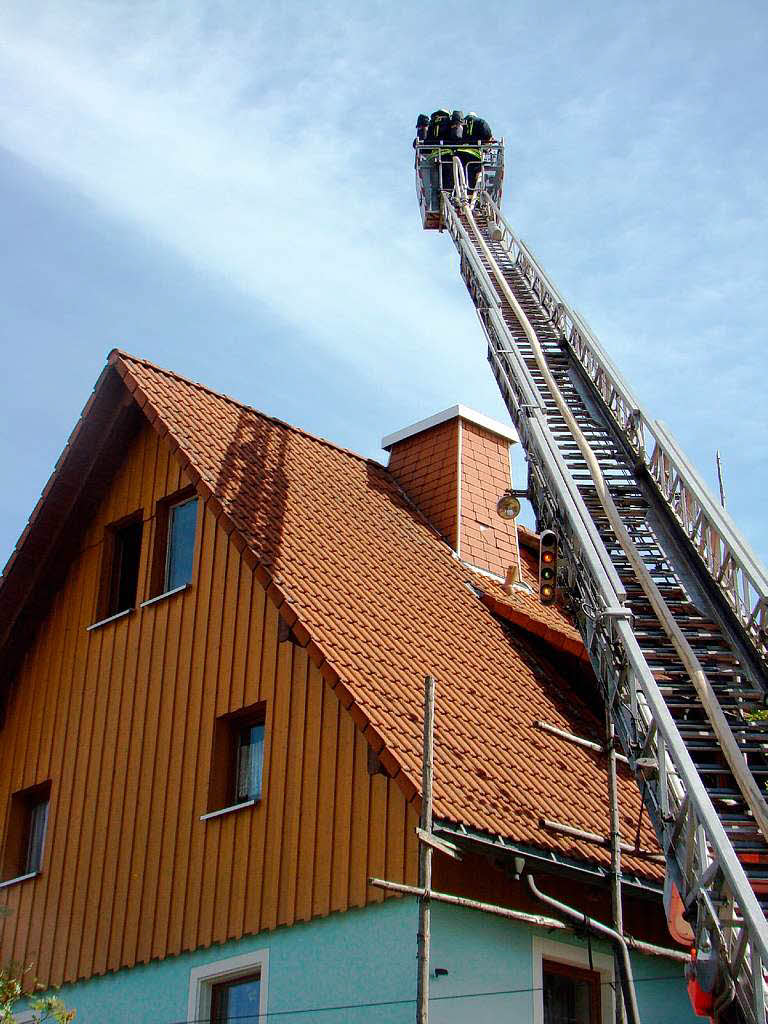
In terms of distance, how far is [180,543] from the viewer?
47.1 feet

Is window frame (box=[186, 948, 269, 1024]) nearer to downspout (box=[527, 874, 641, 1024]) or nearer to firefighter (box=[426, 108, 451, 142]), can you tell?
downspout (box=[527, 874, 641, 1024])

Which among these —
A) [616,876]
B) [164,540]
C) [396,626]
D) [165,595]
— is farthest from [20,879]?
[616,876]

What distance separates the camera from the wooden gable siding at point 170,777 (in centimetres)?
1072

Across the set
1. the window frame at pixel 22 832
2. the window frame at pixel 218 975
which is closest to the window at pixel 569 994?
the window frame at pixel 218 975

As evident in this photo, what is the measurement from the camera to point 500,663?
13703 mm

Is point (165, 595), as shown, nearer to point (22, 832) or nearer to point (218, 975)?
point (22, 832)

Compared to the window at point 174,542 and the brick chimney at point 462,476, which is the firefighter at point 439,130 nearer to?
the brick chimney at point 462,476

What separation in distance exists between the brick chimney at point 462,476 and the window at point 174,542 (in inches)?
159

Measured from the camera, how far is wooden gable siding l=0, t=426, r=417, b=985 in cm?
1072

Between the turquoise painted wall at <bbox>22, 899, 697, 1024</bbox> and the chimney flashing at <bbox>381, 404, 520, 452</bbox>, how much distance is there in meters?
9.06

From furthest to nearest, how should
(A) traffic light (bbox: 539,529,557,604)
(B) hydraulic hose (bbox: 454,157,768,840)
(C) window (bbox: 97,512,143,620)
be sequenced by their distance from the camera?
(C) window (bbox: 97,512,143,620) < (A) traffic light (bbox: 539,529,557,604) < (B) hydraulic hose (bbox: 454,157,768,840)

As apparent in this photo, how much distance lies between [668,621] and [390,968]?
152 inches

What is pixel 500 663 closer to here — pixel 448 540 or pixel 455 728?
pixel 455 728

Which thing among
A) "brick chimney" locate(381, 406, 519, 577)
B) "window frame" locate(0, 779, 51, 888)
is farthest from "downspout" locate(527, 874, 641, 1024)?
"brick chimney" locate(381, 406, 519, 577)
